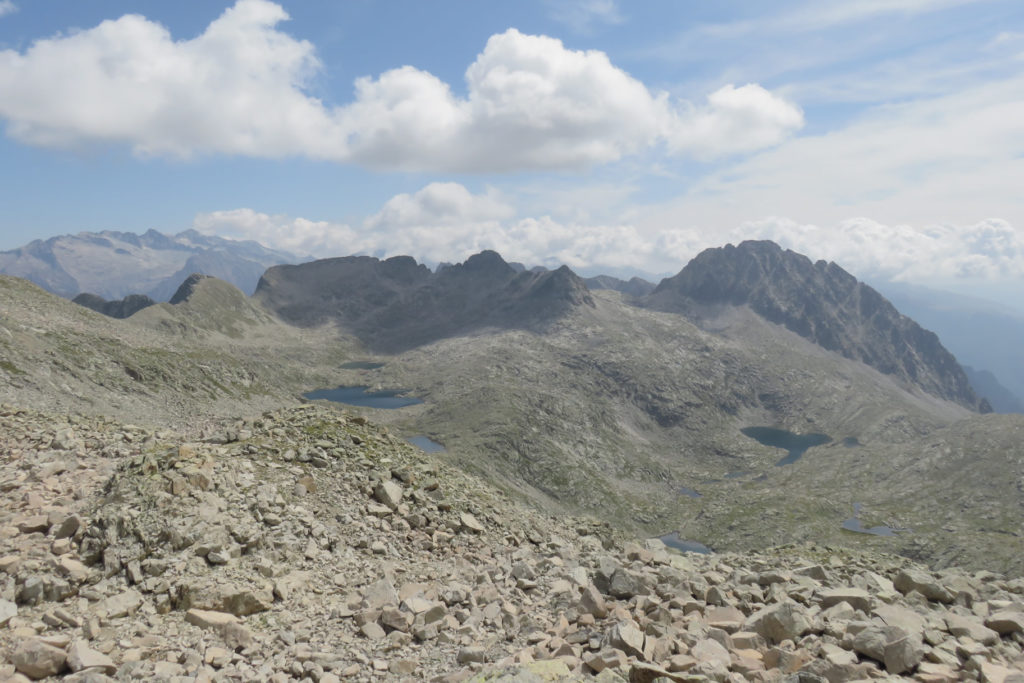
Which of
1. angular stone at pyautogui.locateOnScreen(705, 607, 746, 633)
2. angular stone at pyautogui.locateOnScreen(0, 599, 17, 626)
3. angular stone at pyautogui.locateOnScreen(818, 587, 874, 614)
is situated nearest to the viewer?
angular stone at pyautogui.locateOnScreen(0, 599, 17, 626)

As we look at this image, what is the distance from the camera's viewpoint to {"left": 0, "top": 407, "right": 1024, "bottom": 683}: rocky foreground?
15117 millimetres

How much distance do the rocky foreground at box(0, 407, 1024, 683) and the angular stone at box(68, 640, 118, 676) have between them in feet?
0.13

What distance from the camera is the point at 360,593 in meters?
20.2

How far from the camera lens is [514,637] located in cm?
1816

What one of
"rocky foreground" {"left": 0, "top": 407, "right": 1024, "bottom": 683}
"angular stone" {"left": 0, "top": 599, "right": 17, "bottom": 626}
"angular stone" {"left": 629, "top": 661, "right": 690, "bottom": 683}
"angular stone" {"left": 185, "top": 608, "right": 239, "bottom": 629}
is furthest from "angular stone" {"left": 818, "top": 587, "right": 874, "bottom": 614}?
"angular stone" {"left": 0, "top": 599, "right": 17, "bottom": 626}

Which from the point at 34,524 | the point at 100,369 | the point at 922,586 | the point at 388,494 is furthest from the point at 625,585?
the point at 100,369

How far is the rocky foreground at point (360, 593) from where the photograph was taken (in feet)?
49.6

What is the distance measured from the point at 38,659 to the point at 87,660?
1.04 m

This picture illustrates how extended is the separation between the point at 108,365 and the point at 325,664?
458 feet

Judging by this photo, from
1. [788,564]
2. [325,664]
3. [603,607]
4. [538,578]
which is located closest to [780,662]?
[603,607]

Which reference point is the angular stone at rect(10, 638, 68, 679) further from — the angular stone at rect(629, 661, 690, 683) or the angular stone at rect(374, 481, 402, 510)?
the angular stone at rect(629, 661, 690, 683)

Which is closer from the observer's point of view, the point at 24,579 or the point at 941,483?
the point at 24,579

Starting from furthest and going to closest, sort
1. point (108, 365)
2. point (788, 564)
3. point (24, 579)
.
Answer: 1. point (108, 365)
2. point (788, 564)
3. point (24, 579)

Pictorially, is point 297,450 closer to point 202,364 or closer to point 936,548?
point 202,364
